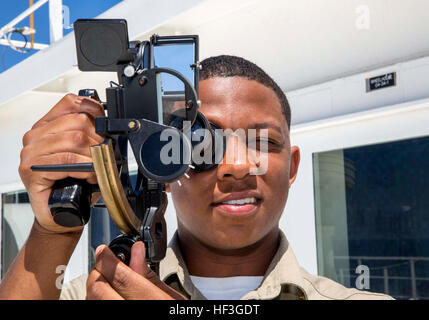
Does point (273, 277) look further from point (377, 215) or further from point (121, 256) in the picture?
point (377, 215)

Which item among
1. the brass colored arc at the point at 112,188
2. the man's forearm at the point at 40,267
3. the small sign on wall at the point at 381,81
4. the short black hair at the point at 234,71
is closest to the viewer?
the brass colored arc at the point at 112,188

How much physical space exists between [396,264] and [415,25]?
0.78 meters

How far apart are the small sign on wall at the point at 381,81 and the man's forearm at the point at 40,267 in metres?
1.33

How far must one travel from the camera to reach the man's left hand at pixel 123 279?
0.46 meters

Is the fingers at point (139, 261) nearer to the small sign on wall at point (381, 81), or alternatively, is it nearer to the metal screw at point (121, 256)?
the metal screw at point (121, 256)

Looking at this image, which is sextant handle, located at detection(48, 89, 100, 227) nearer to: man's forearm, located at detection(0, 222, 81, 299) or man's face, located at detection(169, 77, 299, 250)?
man's forearm, located at detection(0, 222, 81, 299)

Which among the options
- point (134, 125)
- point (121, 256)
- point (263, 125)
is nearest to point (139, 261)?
point (121, 256)

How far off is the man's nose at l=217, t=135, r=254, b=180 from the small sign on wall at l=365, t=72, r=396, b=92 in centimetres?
104

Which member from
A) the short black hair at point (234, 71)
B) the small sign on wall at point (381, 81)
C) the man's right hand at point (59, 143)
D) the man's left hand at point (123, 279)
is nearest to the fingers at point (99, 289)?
the man's left hand at point (123, 279)

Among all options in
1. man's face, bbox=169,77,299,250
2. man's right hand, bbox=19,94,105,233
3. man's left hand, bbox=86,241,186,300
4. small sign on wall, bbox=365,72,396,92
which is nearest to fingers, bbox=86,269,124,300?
man's left hand, bbox=86,241,186,300

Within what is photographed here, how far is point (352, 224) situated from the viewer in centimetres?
188

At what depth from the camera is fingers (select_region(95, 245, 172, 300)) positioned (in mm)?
464

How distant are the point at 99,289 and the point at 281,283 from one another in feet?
1.33
